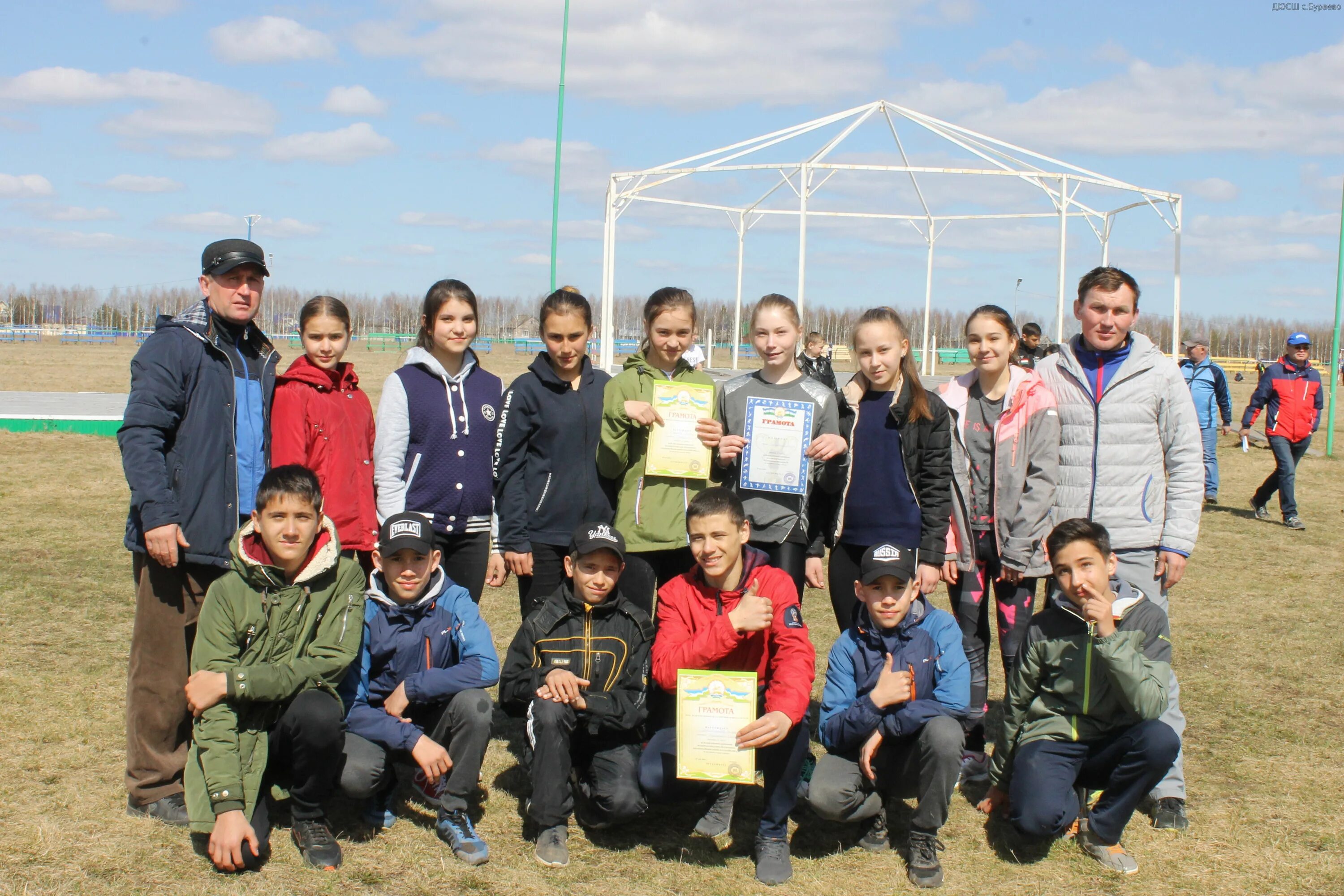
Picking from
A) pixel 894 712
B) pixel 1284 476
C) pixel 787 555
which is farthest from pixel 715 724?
pixel 1284 476

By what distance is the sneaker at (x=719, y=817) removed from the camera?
160 inches

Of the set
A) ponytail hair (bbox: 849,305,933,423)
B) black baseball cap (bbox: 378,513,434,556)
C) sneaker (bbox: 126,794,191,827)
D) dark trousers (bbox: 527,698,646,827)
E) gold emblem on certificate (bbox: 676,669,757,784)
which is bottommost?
sneaker (bbox: 126,794,191,827)

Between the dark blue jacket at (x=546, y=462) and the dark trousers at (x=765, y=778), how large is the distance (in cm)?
100

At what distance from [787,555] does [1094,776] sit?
4.74 ft

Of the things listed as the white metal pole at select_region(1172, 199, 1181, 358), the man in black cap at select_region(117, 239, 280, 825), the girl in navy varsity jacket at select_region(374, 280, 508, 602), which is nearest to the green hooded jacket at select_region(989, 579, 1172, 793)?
the girl in navy varsity jacket at select_region(374, 280, 508, 602)

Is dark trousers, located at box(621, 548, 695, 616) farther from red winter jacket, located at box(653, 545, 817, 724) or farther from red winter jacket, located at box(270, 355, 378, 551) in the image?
red winter jacket, located at box(270, 355, 378, 551)

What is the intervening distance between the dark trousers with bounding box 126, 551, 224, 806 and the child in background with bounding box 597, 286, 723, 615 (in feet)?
5.31

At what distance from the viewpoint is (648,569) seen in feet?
14.3

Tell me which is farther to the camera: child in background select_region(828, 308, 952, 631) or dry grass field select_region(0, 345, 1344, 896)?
child in background select_region(828, 308, 952, 631)

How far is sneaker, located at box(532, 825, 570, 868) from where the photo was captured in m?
3.79

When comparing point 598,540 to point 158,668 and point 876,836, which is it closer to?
point 876,836

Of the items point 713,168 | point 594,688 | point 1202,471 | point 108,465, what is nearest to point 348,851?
point 594,688

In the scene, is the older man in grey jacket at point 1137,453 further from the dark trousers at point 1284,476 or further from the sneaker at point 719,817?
the dark trousers at point 1284,476

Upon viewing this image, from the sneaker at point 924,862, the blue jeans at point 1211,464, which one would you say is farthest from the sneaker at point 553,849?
the blue jeans at point 1211,464
